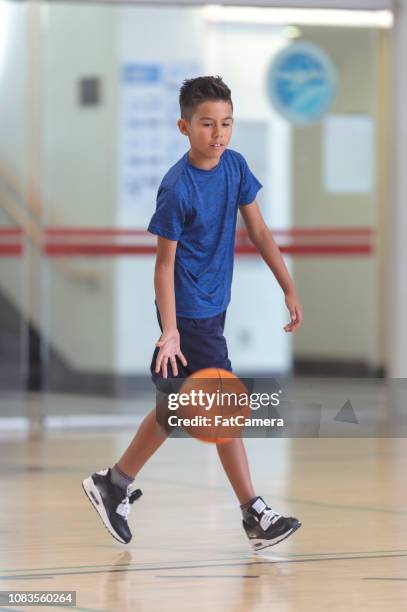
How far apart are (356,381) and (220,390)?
570 centimetres

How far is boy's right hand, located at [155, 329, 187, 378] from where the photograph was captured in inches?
155

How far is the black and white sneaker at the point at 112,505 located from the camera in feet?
14.0

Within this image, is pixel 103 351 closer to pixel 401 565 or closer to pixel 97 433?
pixel 97 433

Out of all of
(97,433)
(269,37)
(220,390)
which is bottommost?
(97,433)

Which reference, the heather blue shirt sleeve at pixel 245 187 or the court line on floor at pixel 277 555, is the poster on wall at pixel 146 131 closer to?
the heather blue shirt sleeve at pixel 245 187

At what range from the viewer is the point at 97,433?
780 centimetres

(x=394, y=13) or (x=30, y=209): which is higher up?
(x=394, y=13)

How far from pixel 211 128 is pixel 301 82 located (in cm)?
512

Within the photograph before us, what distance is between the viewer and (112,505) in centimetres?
427

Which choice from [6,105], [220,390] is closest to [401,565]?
[220,390]

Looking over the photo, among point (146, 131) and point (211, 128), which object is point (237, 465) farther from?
point (146, 131)

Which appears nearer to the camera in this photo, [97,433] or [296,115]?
[97,433]

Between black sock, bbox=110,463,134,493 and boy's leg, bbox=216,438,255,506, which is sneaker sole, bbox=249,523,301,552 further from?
black sock, bbox=110,463,134,493

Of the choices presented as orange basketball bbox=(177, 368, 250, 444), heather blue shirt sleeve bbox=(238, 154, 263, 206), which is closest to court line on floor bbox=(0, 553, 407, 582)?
orange basketball bbox=(177, 368, 250, 444)
